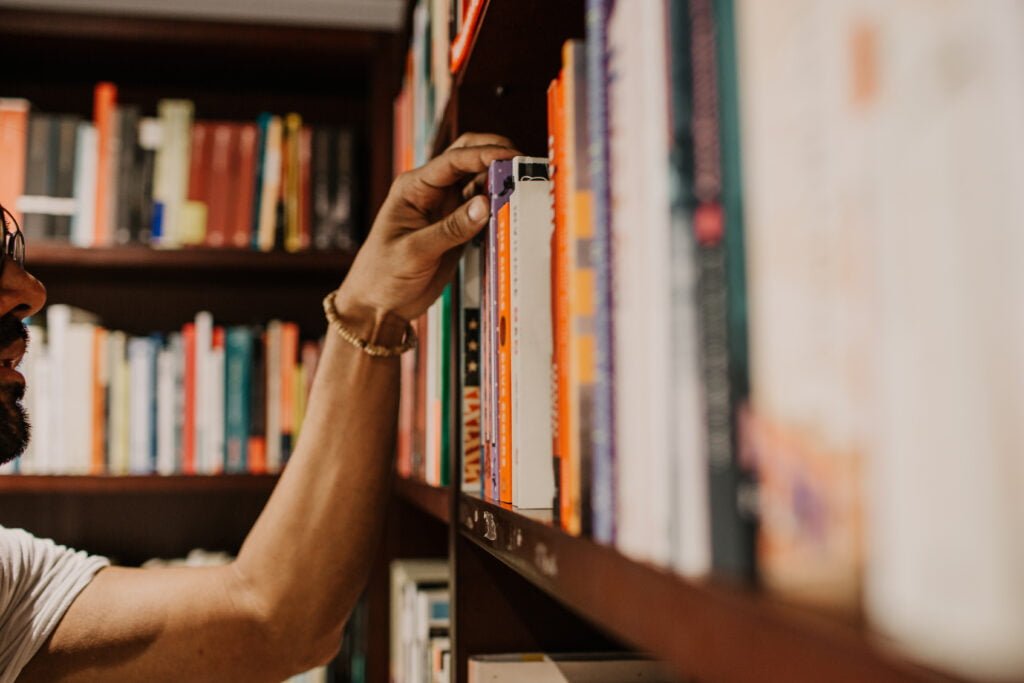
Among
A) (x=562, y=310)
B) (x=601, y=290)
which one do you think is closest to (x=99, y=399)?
(x=562, y=310)

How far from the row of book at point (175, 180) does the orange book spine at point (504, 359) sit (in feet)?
3.94

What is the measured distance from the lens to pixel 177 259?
170 centimetres

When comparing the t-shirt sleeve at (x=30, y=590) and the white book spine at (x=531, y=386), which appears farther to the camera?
the t-shirt sleeve at (x=30, y=590)

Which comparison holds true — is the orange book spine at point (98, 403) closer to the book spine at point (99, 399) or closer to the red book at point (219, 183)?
the book spine at point (99, 399)

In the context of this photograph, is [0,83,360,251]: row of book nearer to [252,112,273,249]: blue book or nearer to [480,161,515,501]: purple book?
[252,112,273,249]: blue book

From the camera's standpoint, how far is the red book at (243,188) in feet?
5.77

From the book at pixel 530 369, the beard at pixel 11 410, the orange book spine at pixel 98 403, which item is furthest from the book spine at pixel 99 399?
the book at pixel 530 369

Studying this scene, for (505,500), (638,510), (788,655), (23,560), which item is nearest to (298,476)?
(23,560)

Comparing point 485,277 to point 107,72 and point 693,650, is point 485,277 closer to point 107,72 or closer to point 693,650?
point 693,650

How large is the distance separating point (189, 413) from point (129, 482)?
0.17 metres

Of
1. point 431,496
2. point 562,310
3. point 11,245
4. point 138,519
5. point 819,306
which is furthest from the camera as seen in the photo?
point 138,519

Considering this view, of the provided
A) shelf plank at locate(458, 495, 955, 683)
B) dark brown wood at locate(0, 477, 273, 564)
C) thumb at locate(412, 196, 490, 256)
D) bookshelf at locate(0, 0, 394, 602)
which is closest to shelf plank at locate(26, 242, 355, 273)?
A: bookshelf at locate(0, 0, 394, 602)

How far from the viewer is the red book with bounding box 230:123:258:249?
1759mm

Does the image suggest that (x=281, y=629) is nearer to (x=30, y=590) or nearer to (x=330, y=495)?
(x=330, y=495)
